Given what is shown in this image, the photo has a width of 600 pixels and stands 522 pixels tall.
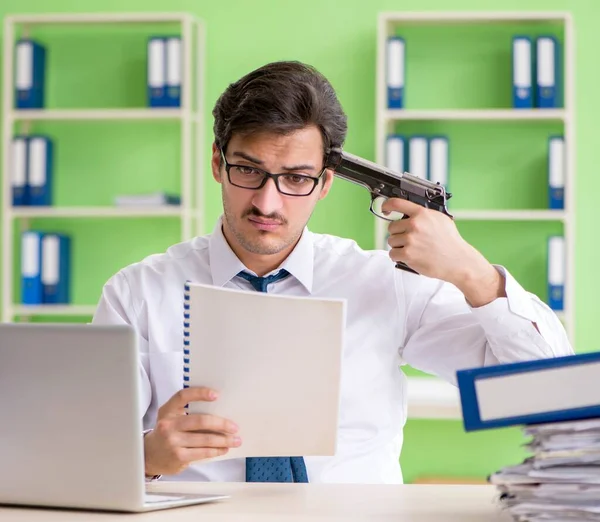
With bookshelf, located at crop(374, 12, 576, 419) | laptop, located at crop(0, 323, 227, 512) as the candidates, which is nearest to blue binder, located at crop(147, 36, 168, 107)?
bookshelf, located at crop(374, 12, 576, 419)

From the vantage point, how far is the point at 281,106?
176 centimetres

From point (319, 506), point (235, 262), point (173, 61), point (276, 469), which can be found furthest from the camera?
point (173, 61)

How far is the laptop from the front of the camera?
1.07m

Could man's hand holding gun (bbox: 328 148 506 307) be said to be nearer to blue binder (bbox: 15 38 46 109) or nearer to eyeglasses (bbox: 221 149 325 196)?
eyeglasses (bbox: 221 149 325 196)

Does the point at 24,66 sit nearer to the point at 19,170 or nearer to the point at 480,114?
the point at 19,170

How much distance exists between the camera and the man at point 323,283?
1.67m

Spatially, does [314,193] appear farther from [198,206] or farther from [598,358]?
[198,206]

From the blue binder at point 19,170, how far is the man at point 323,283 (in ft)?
6.15

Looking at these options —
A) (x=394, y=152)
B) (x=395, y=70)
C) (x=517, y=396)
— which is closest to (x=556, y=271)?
(x=394, y=152)

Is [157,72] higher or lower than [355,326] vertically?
higher

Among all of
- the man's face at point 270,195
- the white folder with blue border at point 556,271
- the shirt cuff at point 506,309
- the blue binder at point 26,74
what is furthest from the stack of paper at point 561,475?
the blue binder at point 26,74

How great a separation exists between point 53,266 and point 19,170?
40cm

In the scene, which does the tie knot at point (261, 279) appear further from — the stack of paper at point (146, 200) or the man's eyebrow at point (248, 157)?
the stack of paper at point (146, 200)

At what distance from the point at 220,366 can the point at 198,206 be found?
2.47 m
